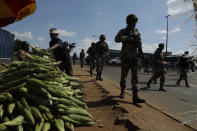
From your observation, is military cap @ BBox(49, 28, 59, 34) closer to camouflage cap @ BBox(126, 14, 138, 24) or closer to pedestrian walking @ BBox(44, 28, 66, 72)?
pedestrian walking @ BBox(44, 28, 66, 72)

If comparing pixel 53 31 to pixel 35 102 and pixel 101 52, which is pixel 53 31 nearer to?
pixel 35 102

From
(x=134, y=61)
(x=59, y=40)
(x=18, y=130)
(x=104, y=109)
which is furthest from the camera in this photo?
(x=59, y=40)

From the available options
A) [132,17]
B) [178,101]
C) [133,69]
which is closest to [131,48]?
[133,69]

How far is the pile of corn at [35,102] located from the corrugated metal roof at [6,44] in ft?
38.0

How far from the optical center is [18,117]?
86.0 inches

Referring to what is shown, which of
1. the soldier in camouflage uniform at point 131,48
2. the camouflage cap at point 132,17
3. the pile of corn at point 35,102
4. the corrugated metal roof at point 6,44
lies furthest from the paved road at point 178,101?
the corrugated metal roof at point 6,44

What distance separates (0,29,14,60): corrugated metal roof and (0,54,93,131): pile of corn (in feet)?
38.0

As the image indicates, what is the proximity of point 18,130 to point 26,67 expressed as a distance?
111 centimetres

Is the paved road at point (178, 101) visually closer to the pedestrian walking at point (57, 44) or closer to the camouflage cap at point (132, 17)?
the camouflage cap at point (132, 17)

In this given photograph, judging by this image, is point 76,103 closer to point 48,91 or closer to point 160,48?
point 48,91

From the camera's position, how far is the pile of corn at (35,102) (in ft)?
7.30

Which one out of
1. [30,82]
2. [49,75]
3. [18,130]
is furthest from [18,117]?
[49,75]

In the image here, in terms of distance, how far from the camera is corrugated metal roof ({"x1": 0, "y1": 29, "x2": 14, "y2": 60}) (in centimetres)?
1308

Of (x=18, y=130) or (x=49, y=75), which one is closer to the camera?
(x=18, y=130)
